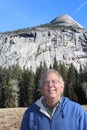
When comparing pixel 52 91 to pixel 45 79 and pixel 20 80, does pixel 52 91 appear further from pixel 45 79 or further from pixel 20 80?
pixel 20 80

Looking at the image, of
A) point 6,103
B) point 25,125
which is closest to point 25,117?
point 25,125

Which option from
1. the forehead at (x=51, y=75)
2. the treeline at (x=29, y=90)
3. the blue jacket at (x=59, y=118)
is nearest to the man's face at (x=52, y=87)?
the forehead at (x=51, y=75)

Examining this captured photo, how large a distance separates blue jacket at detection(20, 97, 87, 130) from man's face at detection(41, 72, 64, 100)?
0.41 feet

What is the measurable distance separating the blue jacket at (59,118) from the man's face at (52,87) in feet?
0.41

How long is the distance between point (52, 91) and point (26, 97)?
92809 mm

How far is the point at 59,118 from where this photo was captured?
5.29 meters

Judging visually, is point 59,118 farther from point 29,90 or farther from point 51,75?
point 29,90

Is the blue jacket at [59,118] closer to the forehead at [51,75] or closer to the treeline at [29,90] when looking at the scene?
the forehead at [51,75]

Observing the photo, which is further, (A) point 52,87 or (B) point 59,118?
(A) point 52,87

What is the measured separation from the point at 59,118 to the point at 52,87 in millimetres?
409

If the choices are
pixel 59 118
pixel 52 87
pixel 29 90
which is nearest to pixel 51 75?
pixel 52 87

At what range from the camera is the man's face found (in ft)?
17.6

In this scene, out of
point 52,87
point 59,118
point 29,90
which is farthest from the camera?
point 29,90

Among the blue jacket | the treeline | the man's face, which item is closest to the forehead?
the man's face
